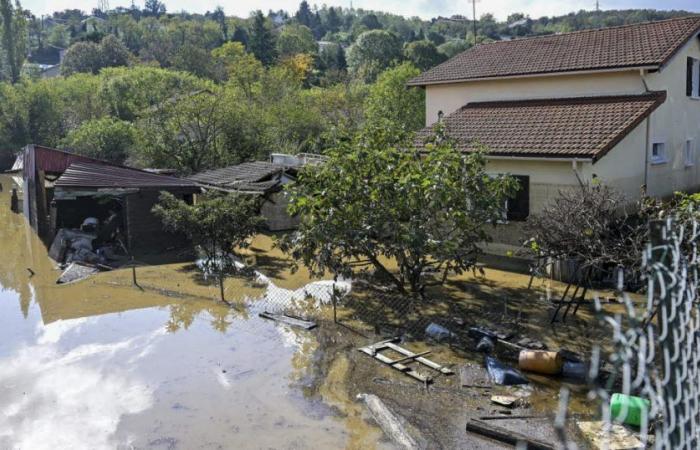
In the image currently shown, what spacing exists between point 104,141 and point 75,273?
91.0 ft

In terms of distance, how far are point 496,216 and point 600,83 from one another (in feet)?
30.8

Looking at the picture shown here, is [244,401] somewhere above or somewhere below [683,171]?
below

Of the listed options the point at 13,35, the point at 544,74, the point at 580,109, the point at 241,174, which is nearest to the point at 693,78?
the point at 544,74

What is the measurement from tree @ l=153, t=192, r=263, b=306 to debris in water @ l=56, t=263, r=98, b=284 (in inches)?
98.2

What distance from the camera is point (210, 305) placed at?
1434 cm

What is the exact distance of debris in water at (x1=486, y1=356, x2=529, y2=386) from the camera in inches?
383

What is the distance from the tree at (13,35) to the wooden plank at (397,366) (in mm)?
75392

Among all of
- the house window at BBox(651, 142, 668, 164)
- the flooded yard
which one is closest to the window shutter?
the flooded yard

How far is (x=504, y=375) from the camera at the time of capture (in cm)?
980

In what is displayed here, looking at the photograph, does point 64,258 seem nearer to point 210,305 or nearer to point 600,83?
point 210,305

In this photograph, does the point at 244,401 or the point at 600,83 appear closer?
the point at 244,401

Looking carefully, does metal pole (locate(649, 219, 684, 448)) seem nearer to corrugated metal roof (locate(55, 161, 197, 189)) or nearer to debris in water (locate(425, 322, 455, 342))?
debris in water (locate(425, 322, 455, 342))

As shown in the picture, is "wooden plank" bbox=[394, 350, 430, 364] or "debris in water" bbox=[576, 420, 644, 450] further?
"wooden plank" bbox=[394, 350, 430, 364]

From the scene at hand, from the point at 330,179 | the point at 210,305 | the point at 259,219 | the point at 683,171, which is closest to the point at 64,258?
the point at 259,219
